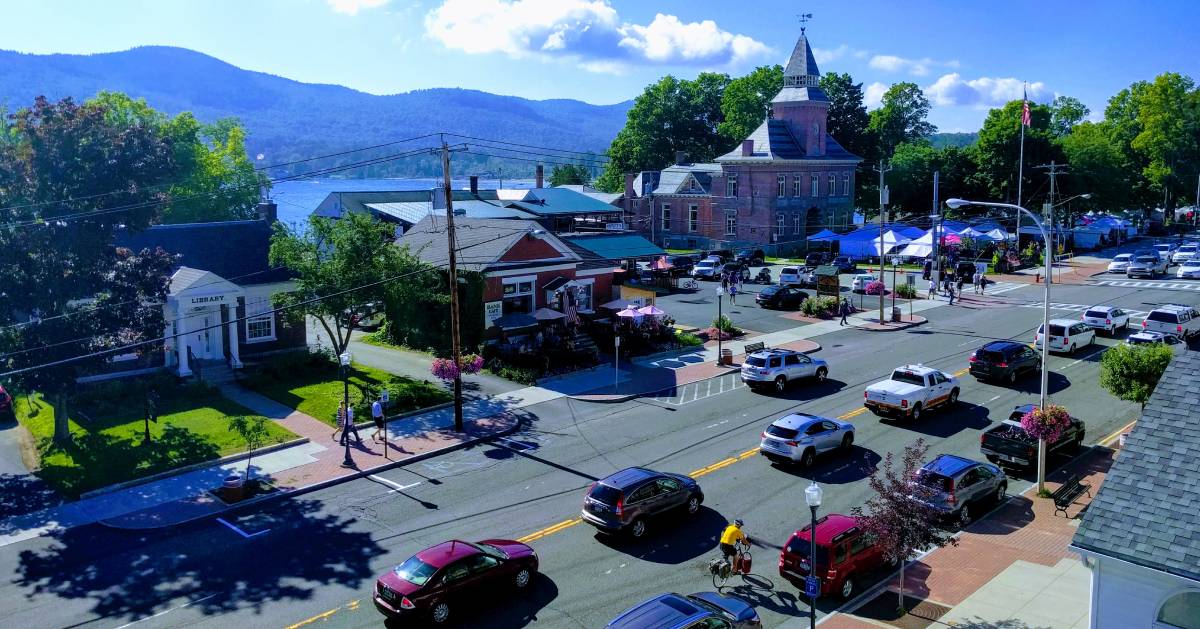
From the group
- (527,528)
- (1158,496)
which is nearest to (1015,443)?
(1158,496)

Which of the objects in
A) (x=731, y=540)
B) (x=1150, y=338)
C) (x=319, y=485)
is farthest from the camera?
(x=1150, y=338)

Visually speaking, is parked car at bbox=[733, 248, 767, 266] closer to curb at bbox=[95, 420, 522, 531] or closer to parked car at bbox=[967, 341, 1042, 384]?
parked car at bbox=[967, 341, 1042, 384]

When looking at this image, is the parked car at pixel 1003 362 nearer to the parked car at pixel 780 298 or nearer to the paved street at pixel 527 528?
the paved street at pixel 527 528

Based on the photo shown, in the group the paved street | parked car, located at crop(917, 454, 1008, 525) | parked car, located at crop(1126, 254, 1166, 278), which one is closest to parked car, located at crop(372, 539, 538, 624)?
the paved street

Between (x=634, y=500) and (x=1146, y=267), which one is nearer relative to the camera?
(x=634, y=500)

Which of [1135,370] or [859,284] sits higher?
[859,284]

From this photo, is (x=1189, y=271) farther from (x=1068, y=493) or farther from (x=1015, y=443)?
(x=1068, y=493)

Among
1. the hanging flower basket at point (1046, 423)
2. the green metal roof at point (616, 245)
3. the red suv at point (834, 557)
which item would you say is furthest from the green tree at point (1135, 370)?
the green metal roof at point (616, 245)
